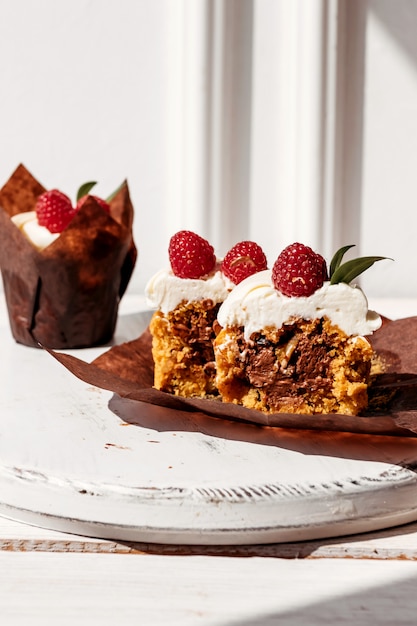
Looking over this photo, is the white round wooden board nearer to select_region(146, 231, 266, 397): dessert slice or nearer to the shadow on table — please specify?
the shadow on table

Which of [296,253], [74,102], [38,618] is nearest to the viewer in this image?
[38,618]

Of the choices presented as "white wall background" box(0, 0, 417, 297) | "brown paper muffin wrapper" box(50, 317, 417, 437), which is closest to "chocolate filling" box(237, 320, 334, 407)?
"brown paper muffin wrapper" box(50, 317, 417, 437)

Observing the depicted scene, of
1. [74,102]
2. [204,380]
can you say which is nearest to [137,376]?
[204,380]

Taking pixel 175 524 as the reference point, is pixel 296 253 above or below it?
above

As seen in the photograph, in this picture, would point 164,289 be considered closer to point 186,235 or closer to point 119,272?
point 186,235

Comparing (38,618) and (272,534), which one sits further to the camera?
(272,534)

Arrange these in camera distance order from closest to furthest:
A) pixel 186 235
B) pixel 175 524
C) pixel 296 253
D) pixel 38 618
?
1. pixel 38 618
2. pixel 175 524
3. pixel 296 253
4. pixel 186 235

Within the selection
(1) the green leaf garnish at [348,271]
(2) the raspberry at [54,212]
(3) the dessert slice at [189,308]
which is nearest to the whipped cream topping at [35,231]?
(2) the raspberry at [54,212]

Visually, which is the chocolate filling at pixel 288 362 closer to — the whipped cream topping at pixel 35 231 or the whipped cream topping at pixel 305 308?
the whipped cream topping at pixel 305 308
